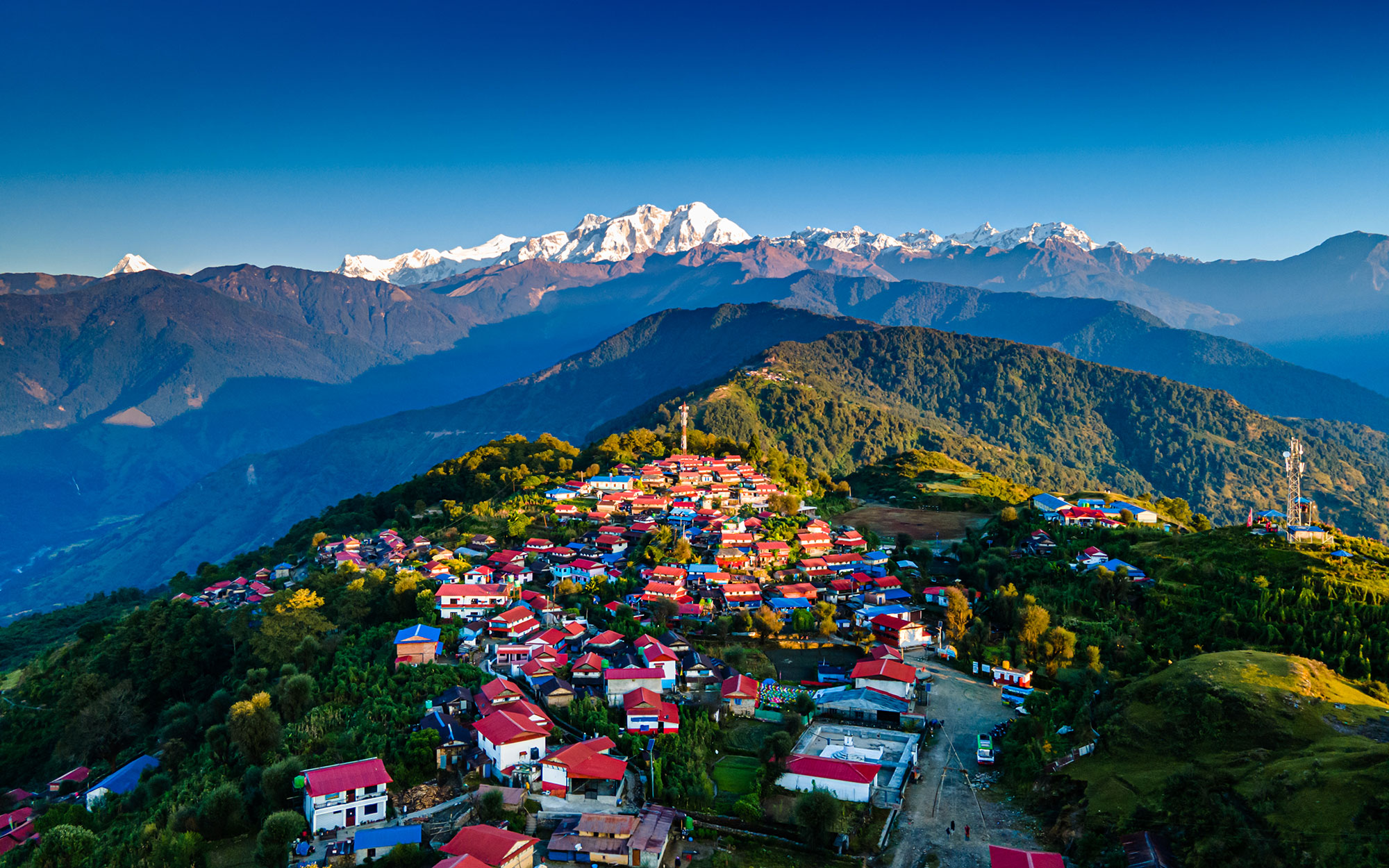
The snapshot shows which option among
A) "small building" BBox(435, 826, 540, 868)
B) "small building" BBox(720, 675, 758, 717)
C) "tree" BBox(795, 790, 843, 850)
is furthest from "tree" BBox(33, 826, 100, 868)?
"small building" BBox(720, 675, 758, 717)

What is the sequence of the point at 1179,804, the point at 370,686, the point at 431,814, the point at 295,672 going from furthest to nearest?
the point at 295,672 → the point at 370,686 → the point at 431,814 → the point at 1179,804

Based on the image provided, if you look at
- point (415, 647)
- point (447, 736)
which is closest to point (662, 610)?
point (415, 647)

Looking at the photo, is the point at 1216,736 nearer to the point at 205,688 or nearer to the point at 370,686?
the point at 370,686

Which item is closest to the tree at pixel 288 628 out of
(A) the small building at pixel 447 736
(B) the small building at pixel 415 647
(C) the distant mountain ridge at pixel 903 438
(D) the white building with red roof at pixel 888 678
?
(B) the small building at pixel 415 647

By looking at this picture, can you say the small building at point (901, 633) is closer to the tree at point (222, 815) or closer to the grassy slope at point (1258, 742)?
the grassy slope at point (1258, 742)

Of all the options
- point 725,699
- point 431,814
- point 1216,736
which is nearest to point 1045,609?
point 1216,736
